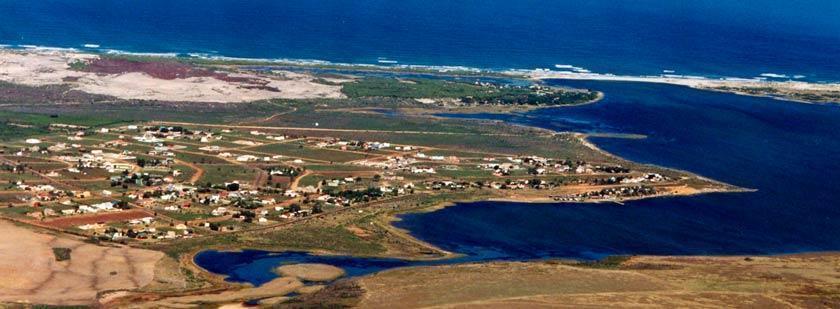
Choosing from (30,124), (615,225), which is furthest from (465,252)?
(30,124)

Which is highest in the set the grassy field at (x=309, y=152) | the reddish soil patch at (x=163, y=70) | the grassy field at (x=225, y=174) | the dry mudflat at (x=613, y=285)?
the reddish soil patch at (x=163, y=70)

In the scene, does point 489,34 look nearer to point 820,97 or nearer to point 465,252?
point 820,97

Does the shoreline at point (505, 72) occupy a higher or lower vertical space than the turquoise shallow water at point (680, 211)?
higher

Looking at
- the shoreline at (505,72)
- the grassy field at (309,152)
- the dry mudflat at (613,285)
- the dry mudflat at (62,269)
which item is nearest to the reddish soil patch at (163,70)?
the shoreline at (505,72)

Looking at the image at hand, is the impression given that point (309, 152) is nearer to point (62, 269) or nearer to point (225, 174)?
point (225, 174)

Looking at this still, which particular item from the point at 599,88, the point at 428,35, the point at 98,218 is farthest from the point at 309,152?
the point at 428,35

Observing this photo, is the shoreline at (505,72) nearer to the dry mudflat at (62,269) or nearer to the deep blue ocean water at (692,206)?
the deep blue ocean water at (692,206)

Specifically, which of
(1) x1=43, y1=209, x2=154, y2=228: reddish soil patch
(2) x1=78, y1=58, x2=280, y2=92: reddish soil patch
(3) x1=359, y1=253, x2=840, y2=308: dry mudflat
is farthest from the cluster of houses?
(2) x1=78, y1=58, x2=280, y2=92: reddish soil patch
